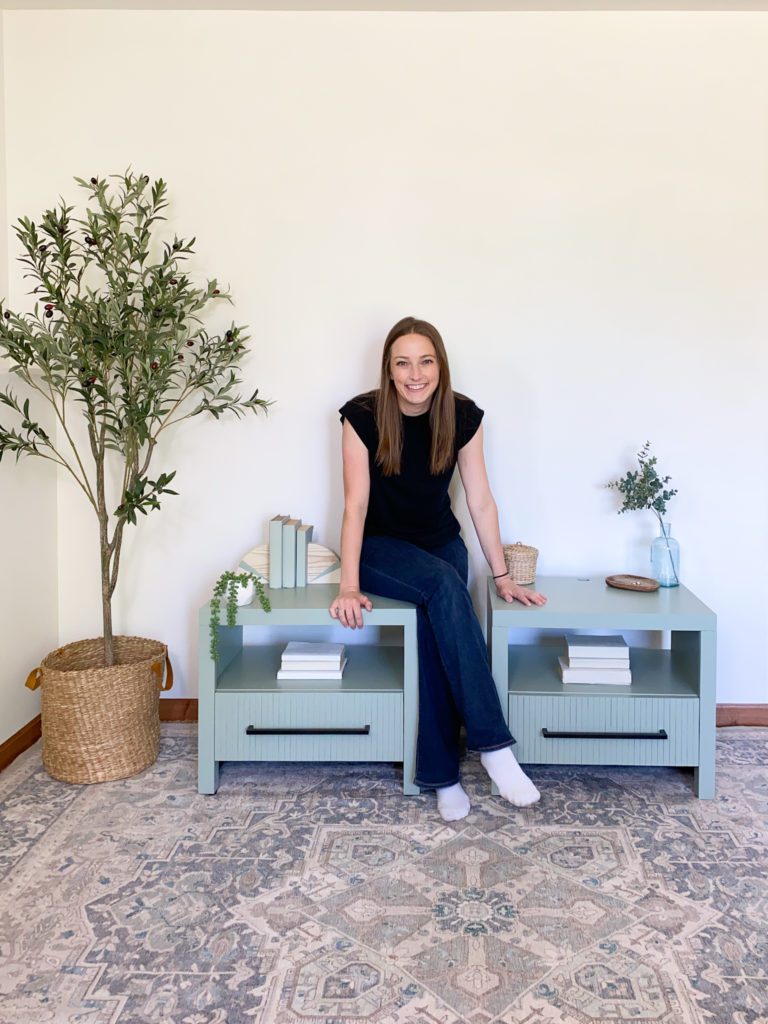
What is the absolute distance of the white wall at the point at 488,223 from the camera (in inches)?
105

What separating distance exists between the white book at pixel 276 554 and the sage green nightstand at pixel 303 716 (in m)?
0.17

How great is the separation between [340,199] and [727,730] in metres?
2.23

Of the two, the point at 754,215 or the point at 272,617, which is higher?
the point at 754,215

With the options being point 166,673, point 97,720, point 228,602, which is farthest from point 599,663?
point 97,720

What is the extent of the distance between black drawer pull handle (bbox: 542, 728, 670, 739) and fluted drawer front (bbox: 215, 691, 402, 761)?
438mm

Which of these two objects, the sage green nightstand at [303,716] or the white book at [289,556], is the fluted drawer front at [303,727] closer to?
the sage green nightstand at [303,716]

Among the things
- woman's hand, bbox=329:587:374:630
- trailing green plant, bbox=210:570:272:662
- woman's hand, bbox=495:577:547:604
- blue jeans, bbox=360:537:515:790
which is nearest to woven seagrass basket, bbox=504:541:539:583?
woman's hand, bbox=495:577:547:604

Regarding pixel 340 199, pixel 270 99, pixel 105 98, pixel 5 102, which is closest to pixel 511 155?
pixel 340 199

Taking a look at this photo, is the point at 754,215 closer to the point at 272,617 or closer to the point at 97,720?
the point at 272,617

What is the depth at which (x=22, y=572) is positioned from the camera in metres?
2.58

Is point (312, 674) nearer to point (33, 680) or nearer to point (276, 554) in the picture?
point (276, 554)

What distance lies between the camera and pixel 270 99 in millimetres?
2680

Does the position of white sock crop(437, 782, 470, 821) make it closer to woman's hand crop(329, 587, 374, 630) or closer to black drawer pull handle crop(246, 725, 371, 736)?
black drawer pull handle crop(246, 725, 371, 736)

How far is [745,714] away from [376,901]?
65.0 inches
